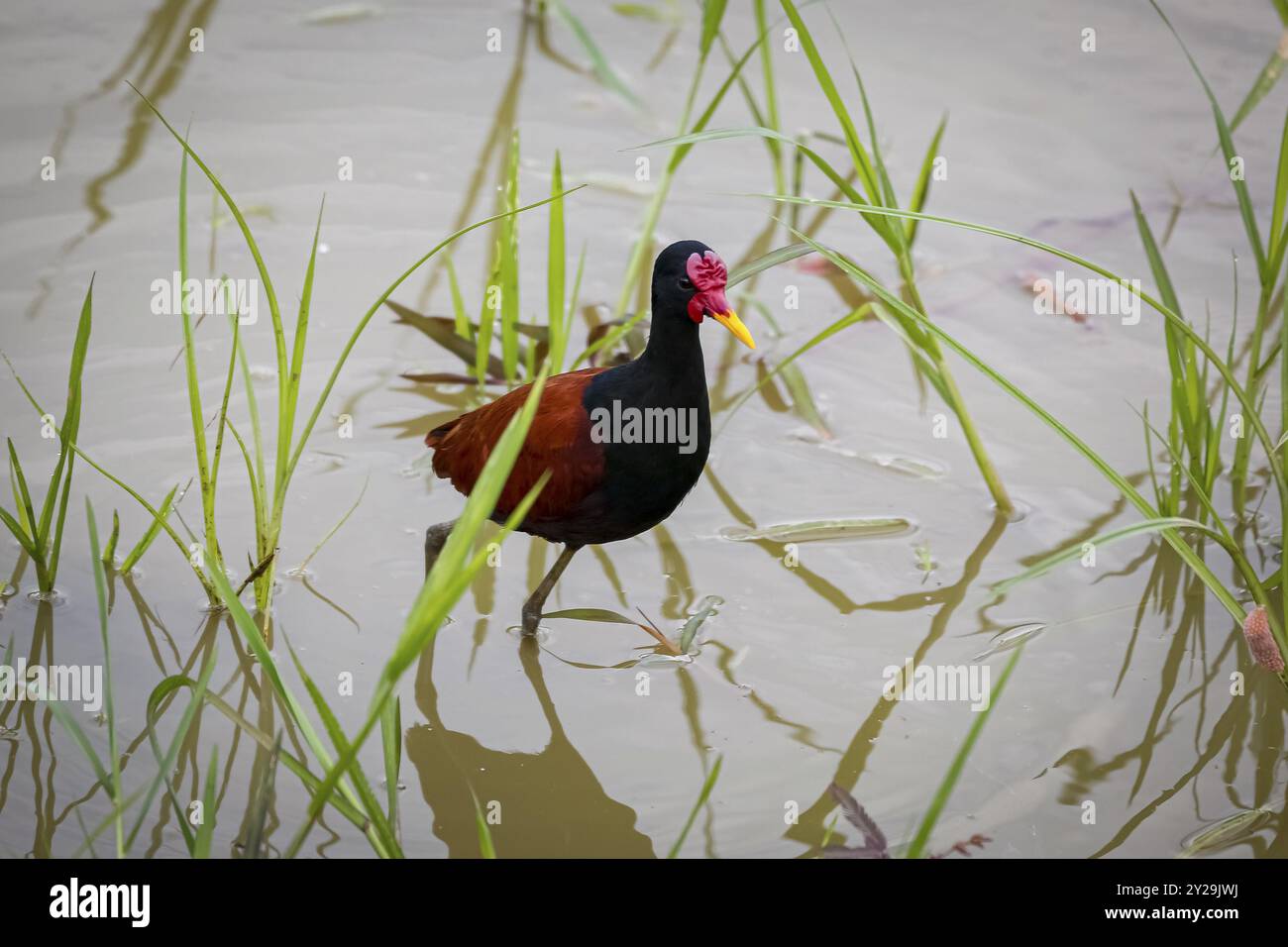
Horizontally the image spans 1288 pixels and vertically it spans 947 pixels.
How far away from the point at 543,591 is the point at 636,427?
27.4 inches

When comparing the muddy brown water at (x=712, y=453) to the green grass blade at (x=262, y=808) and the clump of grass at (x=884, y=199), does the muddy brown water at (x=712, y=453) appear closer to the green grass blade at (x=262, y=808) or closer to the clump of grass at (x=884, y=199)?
the clump of grass at (x=884, y=199)

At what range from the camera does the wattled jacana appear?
3688 mm

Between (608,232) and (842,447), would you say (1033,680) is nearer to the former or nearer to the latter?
(842,447)

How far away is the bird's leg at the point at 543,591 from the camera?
4184 millimetres

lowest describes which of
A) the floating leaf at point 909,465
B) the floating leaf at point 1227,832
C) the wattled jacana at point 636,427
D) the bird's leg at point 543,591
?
the floating leaf at point 1227,832

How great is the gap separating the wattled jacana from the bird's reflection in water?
2.05 ft

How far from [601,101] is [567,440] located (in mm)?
3472

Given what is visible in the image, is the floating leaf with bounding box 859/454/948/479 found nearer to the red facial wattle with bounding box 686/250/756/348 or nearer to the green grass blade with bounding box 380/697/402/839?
the red facial wattle with bounding box 686/250/756/348

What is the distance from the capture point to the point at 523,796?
12.5 feet

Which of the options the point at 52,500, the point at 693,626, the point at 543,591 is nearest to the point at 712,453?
the point at 693,626

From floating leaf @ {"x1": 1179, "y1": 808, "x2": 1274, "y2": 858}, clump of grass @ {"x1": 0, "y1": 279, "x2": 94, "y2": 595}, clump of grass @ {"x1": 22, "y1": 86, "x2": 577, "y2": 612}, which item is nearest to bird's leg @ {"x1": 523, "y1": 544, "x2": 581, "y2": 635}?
clump of grass @ {"x1": 22, "y1": 86, "x2": 577, "y2": 612}

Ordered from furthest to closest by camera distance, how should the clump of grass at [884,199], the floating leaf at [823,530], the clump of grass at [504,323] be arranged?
the floating leaf at [823,530]
the clump of grass at [504,323]
the clump of grass at [884,199]

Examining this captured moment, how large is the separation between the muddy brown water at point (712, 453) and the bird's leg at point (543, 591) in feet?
0.41

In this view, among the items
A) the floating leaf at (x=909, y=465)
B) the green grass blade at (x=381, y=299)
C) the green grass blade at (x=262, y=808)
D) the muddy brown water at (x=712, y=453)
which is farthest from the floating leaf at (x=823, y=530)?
the green grass blade at (x=262, y=808)
